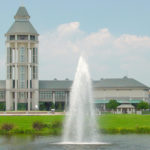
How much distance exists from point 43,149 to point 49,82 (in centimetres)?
11027

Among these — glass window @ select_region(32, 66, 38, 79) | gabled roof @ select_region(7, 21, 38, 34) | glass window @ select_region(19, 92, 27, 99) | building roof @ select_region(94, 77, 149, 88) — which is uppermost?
gabled roof @ select_region(7, 21, 38, 34)

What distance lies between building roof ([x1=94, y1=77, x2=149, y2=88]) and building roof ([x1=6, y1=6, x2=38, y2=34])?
2669cm

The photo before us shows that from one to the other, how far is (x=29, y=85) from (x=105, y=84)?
24.2 meters

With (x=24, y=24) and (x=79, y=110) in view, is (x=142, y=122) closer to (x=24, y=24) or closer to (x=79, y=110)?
(x=79, y=110)

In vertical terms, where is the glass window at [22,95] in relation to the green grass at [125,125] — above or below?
above

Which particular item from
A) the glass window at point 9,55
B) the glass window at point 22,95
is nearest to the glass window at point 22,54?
the glass window at point 9,55

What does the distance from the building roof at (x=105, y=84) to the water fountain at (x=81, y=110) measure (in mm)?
100549

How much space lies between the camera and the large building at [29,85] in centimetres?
13688

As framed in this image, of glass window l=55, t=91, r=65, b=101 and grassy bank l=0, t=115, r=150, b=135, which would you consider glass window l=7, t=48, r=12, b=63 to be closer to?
glass window l=55, t=91, r=65, b=101

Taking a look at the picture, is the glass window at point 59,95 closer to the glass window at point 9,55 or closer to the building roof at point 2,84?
the building roof at point 2,84

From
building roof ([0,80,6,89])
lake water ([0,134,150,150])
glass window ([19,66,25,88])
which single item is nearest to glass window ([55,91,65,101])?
glass window ([19,66,25,88])

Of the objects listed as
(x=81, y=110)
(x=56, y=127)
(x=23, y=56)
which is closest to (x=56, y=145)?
(x=81, y=110)

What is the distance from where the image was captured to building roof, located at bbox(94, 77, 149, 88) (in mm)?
143837

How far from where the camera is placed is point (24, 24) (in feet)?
457
